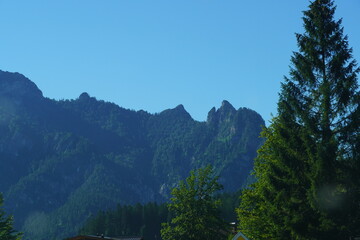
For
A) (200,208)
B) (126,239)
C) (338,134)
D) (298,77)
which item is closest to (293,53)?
(298,77)

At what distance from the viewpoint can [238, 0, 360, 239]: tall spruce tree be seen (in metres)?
30.9

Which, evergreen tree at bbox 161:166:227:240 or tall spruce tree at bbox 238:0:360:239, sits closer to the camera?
tall spruce tree at bbox 238:0:360:239

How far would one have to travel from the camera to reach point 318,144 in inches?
1228

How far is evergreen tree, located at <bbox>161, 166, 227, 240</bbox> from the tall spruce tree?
93.1 feet

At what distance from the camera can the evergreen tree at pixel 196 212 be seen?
6356cm

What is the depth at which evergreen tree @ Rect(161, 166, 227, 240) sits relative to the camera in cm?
6356

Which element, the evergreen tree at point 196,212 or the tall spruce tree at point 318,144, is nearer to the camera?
the tall spruce tree at point 318,144

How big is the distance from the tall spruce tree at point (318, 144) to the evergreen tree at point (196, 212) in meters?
28.4

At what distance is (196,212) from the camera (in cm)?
6412

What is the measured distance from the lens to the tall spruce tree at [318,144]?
30938mm

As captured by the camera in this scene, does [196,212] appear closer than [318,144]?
No

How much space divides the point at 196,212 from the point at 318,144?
113 feet

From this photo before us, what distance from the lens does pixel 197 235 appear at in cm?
6353

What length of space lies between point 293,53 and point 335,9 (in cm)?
360
